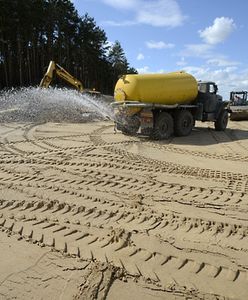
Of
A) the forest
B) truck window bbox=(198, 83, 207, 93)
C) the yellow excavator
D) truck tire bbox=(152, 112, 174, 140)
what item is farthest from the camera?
the forest

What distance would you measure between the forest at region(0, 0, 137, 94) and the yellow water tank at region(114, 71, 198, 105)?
24497 millimetres

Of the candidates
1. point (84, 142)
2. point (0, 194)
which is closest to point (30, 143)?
point (84, 142)

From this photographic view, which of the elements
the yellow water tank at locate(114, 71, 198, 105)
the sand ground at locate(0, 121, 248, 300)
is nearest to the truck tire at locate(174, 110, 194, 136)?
the yellow water tank at locate(114, 71, 198, 105)

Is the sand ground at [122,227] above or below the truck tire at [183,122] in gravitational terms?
below

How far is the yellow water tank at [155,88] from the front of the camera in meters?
13.2

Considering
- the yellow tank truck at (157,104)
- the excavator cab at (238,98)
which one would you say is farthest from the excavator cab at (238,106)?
the yellow tank truck at (157,104)

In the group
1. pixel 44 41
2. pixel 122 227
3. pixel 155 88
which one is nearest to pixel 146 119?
pixel 155 88

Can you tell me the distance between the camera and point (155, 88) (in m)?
13.4

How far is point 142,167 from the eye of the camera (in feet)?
28.7

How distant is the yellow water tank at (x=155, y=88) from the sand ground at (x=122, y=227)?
3.79 metres

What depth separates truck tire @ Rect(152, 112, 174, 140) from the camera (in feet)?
44.3

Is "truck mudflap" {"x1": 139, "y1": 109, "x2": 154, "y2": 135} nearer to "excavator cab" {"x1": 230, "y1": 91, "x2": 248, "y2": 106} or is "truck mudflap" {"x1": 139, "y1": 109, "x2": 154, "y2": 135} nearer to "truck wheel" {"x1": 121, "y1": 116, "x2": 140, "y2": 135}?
"truck wheel" {"x1": 121, "y1": 116, "x2": 140, "y2": 135}

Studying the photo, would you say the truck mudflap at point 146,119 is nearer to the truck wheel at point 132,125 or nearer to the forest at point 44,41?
the truck wheel at point 132,125

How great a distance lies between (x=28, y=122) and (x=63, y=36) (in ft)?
106
